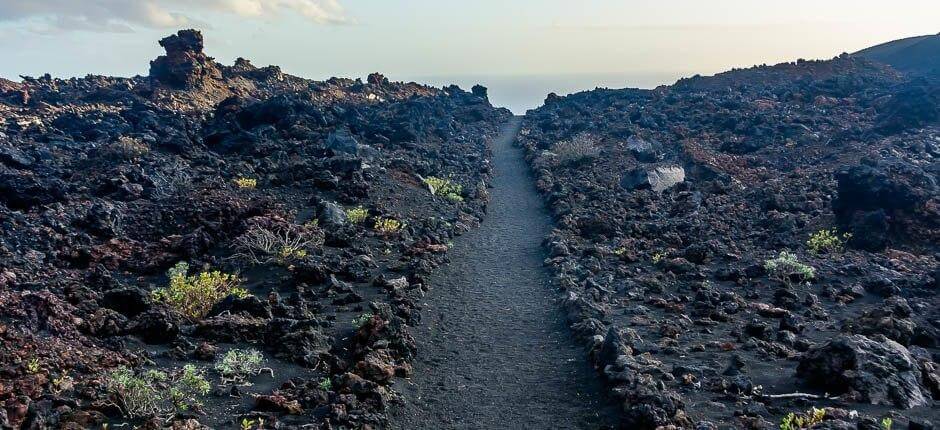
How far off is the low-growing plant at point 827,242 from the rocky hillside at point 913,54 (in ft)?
129

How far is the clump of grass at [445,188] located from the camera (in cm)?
1772

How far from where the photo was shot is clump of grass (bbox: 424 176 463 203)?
1772 centimetres

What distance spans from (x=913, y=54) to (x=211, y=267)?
57414mm

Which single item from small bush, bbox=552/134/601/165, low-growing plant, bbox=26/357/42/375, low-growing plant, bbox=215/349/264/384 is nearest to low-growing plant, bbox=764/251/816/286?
low-growing plant, bbox=215/349/264/384

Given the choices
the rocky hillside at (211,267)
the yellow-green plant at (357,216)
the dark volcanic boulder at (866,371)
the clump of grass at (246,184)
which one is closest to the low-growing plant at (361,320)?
the rocky hillside at (211,267)

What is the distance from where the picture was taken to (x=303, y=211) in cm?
1449

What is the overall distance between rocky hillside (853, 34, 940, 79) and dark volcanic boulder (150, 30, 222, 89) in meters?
47.1

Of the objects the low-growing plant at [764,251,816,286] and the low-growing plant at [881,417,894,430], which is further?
the low-growing plant at [764,251,816,286]

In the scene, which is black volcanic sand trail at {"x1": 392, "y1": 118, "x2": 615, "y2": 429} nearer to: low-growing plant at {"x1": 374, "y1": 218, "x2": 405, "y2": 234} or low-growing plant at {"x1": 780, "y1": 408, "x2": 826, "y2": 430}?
low-growing plant at {"x1": 374, "y1": 218, "x2": 405, "y2": 234}

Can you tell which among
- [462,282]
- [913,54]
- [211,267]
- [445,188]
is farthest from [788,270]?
[913,54]

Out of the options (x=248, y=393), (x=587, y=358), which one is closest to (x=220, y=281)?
(x=248, y=393)

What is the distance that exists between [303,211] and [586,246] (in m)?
6.42

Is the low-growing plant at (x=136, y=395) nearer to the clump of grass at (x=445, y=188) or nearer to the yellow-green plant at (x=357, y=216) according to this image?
the yellow-green plant at (x=357, y=216)

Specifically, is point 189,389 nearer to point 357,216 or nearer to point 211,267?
point 211,267
